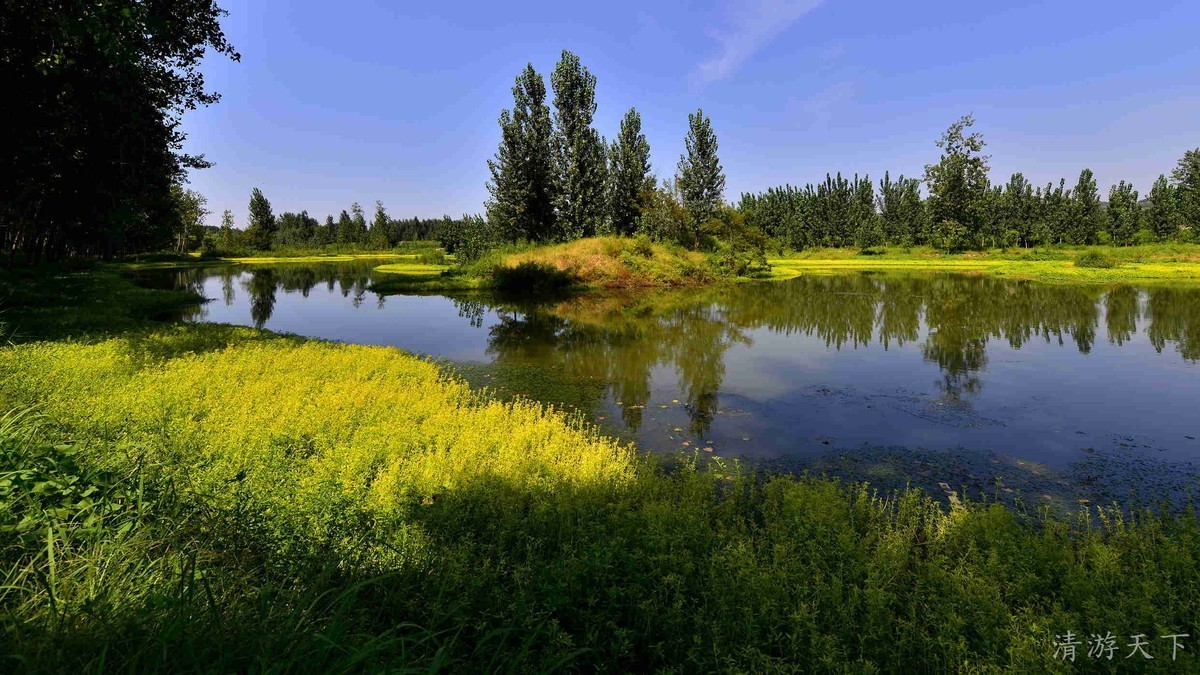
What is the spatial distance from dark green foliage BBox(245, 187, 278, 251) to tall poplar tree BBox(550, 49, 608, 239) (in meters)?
89.8

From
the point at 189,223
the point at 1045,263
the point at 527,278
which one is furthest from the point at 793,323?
the point at 189,223

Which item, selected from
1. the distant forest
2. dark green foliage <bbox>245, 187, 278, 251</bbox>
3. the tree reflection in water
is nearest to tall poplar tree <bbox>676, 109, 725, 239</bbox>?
the distant forest

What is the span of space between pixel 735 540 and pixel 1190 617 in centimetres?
397

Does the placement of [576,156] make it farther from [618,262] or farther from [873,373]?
[873,373]

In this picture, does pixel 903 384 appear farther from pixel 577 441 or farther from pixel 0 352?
pixel 0 352

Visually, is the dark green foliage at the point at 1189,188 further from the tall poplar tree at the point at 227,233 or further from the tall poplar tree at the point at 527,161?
the tall poplar tree at the point at 227,233

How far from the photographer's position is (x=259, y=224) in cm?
11262

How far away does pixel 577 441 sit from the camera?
359 inches

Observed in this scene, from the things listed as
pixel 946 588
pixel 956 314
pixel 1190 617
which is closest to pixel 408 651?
pixel 946 588

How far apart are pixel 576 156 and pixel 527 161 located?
→ 4.96 meters

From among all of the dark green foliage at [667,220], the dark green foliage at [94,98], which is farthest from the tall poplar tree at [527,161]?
the dark green foliage at [94,98]

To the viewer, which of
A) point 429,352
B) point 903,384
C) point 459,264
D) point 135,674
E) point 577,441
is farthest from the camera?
point 459,264

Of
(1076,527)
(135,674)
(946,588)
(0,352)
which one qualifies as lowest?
(1076,527)

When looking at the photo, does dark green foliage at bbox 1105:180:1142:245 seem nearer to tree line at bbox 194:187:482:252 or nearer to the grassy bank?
the grassy bank
